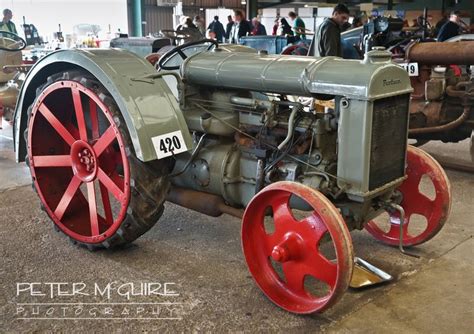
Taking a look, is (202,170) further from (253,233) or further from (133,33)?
(133,33)

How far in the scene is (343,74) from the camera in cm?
224

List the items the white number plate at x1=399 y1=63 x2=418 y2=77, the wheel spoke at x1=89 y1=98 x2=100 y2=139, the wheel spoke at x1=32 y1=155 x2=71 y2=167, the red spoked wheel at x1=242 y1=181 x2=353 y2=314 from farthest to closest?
the white number plate at x1=399 y1=63 x2=418 y2=77 → the wheel spoke at x1=89 y1=98 x2=100 y2=139 → the wheel spoke at x1=32 y1=155 x2=71 y2=167 → the red spoked wheel at x1=242 y1=181 x2=353 y2=314

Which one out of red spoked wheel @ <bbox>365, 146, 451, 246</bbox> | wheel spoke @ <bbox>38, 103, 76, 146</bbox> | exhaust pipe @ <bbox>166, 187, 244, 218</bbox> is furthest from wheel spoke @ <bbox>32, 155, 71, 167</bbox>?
red spoked wheel @ <bbox>365, 146, 451, 246</bbox>

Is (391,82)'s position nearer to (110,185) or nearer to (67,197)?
(110,185)

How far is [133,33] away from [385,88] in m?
14.7

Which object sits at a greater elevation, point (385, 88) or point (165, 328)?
point (385, 88)

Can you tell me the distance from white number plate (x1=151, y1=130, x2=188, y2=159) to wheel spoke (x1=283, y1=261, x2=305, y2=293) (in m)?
0.75

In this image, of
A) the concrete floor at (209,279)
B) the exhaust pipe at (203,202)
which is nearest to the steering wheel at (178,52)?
the exhaust pipe at (203,202)

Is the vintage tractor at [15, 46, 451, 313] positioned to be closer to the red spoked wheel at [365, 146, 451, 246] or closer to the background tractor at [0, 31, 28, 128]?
the red spoked wheel at [365, 146, 451, 246]

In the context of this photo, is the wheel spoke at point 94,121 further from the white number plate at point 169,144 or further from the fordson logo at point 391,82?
the fordson logo at point 391,82

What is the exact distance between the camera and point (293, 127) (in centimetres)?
247

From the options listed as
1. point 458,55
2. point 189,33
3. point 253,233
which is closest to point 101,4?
point 189,33

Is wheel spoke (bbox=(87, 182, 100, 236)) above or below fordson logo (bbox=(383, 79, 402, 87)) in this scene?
below

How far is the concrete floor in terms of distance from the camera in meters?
2.21
